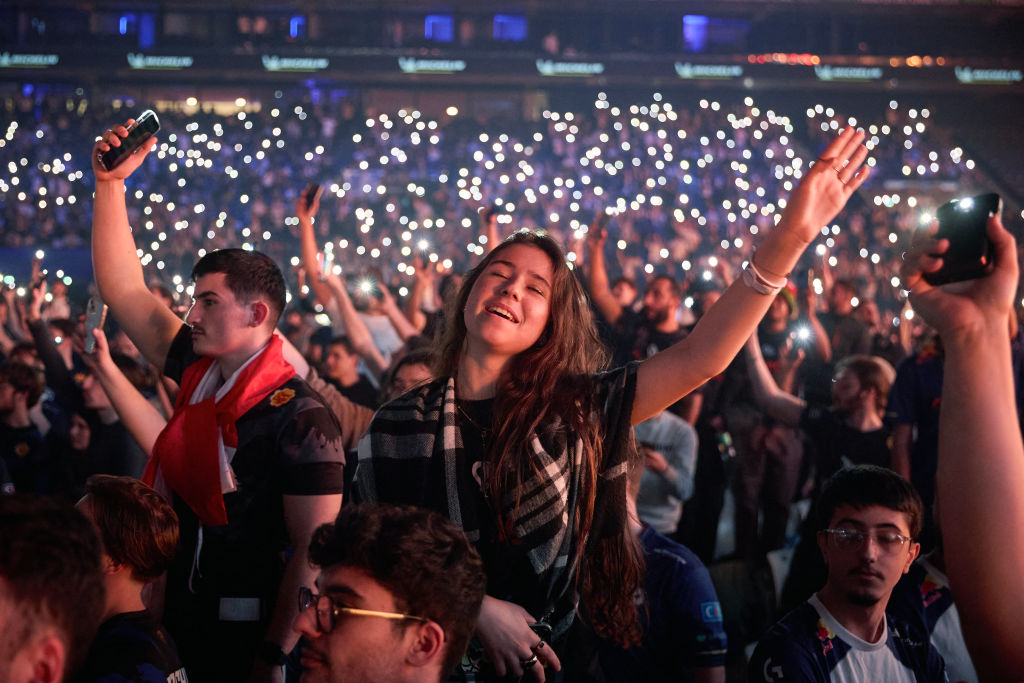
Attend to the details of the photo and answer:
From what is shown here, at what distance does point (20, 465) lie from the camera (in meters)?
4.35

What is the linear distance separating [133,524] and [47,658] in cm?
93

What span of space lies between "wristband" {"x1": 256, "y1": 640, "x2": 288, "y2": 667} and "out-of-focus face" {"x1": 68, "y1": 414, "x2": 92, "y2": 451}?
2709 millimetres

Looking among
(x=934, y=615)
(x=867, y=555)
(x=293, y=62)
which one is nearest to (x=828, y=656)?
(x=867, y=555)

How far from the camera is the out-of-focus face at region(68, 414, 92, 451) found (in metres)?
4.39

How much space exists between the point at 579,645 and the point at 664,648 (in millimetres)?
304

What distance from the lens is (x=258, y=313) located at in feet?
8.24

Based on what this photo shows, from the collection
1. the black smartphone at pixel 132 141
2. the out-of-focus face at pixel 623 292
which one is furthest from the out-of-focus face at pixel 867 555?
the out-of-focus face at pixel 623 292

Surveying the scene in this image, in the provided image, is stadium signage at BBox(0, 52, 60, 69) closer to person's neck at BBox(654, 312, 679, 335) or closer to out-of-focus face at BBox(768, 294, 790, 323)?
person's neck at BBox(654, 312, 679, 335)

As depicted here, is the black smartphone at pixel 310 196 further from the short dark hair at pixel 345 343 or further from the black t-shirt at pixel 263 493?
the black t-shirt at pixel 263 493

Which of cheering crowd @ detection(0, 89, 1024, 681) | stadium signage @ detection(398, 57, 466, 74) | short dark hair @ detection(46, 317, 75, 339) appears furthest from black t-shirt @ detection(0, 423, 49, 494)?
stadium signage @ detection(398, 57, 466, 74)

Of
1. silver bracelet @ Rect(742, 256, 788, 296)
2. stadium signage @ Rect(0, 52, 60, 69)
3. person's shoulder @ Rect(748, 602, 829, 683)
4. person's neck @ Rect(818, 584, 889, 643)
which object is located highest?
stadium signage @ Rect(0, 52, 60, 69)

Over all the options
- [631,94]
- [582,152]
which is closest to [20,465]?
[582,152]

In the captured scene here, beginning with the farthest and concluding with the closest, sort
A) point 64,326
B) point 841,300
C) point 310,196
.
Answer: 1. point 841,300
2. point 64,326
3. point 310,196

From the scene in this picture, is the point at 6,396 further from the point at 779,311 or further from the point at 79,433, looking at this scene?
the point at 779,311
